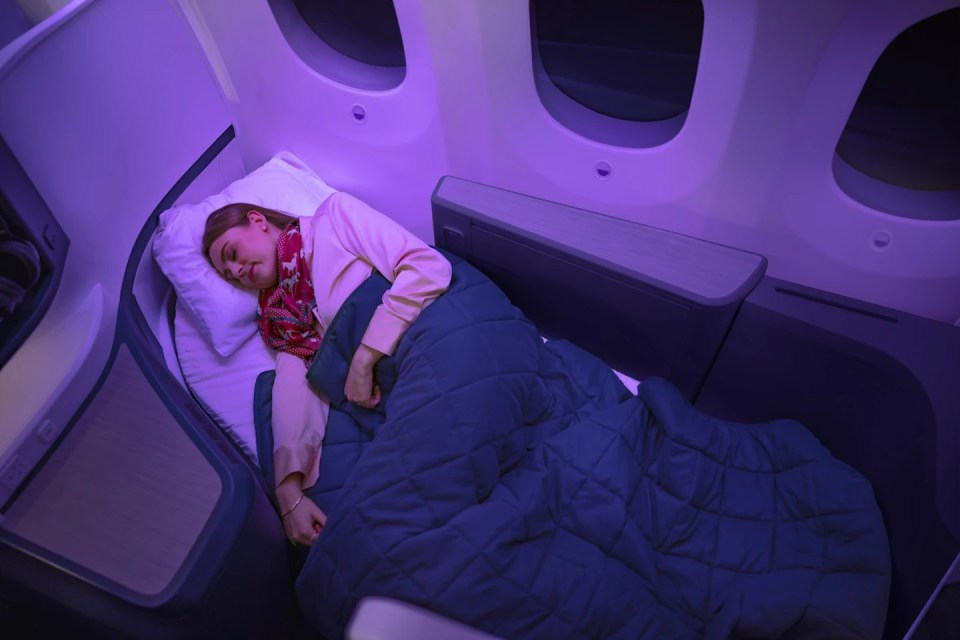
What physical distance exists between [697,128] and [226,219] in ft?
4.05

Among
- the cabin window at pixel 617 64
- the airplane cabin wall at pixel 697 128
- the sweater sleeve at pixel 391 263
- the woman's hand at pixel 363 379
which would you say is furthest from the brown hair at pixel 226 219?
the cabin window at pixel 617 64

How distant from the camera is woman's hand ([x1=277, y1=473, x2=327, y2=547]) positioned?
1.28 metres

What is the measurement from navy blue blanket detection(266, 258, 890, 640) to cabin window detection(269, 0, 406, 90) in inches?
30.3

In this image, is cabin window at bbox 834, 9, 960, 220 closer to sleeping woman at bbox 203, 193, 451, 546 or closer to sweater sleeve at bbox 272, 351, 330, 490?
sleeping woman at bbox 203, 193, 451, 546

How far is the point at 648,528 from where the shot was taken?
1.15 m

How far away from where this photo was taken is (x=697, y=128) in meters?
1.24

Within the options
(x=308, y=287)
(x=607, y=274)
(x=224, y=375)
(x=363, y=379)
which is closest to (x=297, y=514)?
(x=363, y=379)

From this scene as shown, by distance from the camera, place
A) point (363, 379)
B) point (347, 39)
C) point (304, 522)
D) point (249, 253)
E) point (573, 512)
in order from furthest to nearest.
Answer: point (347, 39) → point (249, 253) → point (363, 379) → point (304, 522) → point (573, 512)

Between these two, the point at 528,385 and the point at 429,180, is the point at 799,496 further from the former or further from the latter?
the point at 429,180

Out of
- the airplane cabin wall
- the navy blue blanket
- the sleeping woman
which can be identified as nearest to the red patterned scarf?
the sleeping woman

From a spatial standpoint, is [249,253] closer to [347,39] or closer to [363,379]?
[363,379]

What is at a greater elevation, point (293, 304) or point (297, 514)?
point (293, 304)

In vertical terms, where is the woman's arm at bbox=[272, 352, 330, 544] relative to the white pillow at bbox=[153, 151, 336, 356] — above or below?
below

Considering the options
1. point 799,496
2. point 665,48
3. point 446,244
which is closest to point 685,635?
point 799,496
